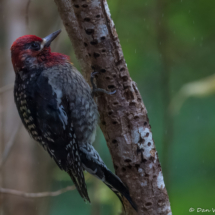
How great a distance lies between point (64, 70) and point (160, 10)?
152 centimetres

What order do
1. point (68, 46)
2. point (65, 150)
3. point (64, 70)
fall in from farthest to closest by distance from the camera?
1. point (68, 46)
2. point (64, 70)
3. point (65, 150)

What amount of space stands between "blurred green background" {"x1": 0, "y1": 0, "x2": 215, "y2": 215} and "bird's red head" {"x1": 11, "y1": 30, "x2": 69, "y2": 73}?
83cm

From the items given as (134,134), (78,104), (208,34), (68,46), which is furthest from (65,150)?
(208,34)

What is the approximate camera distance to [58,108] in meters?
1.60

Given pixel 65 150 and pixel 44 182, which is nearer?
pixel 65 150

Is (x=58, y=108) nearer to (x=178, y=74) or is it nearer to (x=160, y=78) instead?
(x=160, y=78)

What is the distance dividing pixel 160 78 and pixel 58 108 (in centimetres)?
173

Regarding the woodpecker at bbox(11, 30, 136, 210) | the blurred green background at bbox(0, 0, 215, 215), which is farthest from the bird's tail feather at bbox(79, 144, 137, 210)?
the blurred green background at bbox(0, 0, 215, 215)

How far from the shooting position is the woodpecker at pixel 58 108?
5.21ft

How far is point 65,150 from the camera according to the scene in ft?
A: 5.25

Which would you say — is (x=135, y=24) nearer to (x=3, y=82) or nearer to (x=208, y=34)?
(x=208, y=34)

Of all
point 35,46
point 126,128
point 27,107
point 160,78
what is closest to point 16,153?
point 27,107

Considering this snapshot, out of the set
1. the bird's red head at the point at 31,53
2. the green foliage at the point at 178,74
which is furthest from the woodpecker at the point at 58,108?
the green foliage at the point at 178,74

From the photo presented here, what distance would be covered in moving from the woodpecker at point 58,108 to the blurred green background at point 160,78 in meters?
0.85
